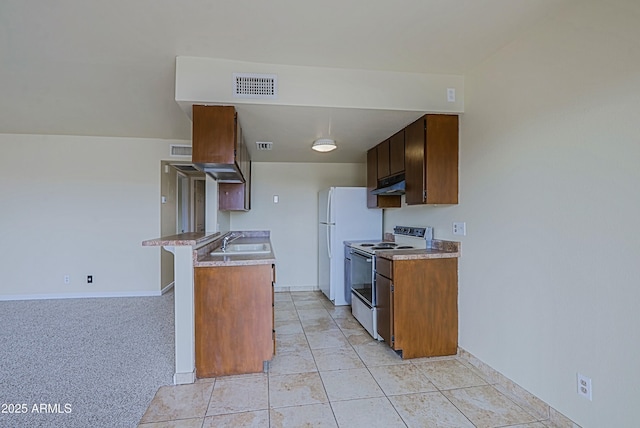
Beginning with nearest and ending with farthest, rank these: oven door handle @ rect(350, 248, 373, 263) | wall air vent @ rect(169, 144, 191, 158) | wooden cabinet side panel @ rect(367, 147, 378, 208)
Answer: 1. oven door handle @ rect(350, 248, 373, 263)
2. wooden cabinet side panel @ rect(367, 147, 378, 208)
3. wall air vent @ rect(169, 144, 191, 158)

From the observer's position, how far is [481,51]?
2.34m

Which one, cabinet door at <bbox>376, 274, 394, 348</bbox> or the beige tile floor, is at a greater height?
cabinet door at <bbox>376, 274, 394, 348</bbox>

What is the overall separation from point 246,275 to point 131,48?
1800 mm

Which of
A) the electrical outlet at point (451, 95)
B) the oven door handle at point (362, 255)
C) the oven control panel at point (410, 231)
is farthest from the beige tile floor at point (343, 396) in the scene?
the electrical outlet at point (451, 95)

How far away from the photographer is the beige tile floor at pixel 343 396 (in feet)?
6.32

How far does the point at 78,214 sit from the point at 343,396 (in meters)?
4.50

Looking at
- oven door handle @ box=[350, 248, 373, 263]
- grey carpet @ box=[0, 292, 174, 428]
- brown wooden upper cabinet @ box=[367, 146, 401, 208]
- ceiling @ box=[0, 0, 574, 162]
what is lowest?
grey carpet @ box=[0, 292, 174, 428]

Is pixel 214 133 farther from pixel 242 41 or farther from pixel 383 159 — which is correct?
pixel 383 159

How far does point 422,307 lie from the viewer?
279cm

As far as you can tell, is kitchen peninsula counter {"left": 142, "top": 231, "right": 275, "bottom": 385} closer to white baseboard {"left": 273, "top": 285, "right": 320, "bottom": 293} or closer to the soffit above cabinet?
the soffit above cabinet

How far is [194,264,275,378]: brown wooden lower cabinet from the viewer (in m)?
2.44

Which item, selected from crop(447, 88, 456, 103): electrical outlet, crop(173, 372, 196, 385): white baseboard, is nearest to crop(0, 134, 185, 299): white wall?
crop(173, 372, 196, 385): white baseboard

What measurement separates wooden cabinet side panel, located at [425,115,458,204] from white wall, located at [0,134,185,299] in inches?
144

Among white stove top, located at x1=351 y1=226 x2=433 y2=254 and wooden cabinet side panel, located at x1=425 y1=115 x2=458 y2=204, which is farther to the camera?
white stove top, located at x1=351 y1=226 x2=433 y2=254
